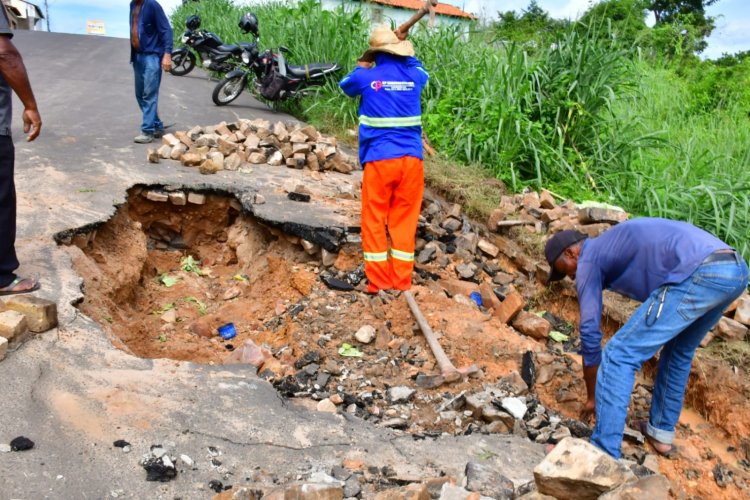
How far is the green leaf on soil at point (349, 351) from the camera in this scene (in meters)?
3.81

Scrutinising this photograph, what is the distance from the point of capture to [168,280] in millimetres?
5094

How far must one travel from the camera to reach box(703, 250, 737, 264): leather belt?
272 centimetres

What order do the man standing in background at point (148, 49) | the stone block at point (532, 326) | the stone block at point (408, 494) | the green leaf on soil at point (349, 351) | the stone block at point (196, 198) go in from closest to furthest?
the stone block at point (408, 494), the green leaf on soil at point (349, 351), the stone block at point (532, 326), the stone block at point (196, 198), the man standing in background at point (148, 49)

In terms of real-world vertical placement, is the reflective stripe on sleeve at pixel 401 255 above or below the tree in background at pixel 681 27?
below

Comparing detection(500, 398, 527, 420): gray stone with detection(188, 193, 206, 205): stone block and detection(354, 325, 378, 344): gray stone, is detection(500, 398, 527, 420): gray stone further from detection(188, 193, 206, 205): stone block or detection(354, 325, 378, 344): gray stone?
detection(188, 193, 206, 205): stone block

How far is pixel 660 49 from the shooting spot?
11648 millimetres

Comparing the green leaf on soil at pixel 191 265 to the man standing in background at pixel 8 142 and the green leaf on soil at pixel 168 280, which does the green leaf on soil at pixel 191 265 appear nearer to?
the green leaf on soil at pixel 168 280

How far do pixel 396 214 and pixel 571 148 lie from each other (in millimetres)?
3104

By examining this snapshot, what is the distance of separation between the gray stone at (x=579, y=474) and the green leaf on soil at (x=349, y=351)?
6.03 ft

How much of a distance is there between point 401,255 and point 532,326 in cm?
110

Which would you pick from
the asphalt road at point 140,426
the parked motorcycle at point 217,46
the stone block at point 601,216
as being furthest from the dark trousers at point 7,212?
the parked motorcycle at point 217,46

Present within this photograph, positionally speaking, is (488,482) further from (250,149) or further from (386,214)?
(250,149)

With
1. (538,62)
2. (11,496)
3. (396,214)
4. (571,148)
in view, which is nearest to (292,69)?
(538,62)

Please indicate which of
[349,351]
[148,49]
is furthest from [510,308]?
[148,49]
